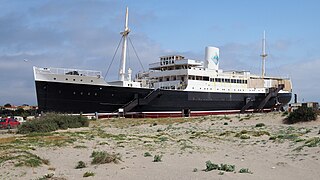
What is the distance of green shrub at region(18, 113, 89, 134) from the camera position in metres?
31.7

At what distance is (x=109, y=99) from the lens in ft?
153

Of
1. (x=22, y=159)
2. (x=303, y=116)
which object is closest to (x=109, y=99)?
(x=303, y=116)

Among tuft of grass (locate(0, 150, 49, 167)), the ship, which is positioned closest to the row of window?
the ship

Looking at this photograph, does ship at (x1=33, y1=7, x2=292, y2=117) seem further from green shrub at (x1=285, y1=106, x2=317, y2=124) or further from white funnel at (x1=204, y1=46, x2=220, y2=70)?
green shrub at (x1=285, y1=106, x2=317, y2=124)

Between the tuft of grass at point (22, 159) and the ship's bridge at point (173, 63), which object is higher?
the ship's bridge at point (173, 63)

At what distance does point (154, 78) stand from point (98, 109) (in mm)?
17088

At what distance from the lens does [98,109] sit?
46156mm

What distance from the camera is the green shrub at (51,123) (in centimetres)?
3174

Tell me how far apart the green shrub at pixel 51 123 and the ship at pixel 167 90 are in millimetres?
7918

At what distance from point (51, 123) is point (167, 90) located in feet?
68.0

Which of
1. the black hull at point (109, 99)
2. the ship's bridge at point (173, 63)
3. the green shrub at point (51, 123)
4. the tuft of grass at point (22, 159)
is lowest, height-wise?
the tuft of grass at point (22, 159)

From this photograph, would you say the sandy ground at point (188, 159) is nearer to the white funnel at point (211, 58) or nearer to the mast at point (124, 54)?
the mast at point (124, 54)

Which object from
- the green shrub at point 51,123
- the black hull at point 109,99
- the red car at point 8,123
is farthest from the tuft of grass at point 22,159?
the black hull at point 109,99

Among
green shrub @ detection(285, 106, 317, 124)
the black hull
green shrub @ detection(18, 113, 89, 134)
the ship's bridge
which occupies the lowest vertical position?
green shrub @ detection(18, 113, 89, 134)
